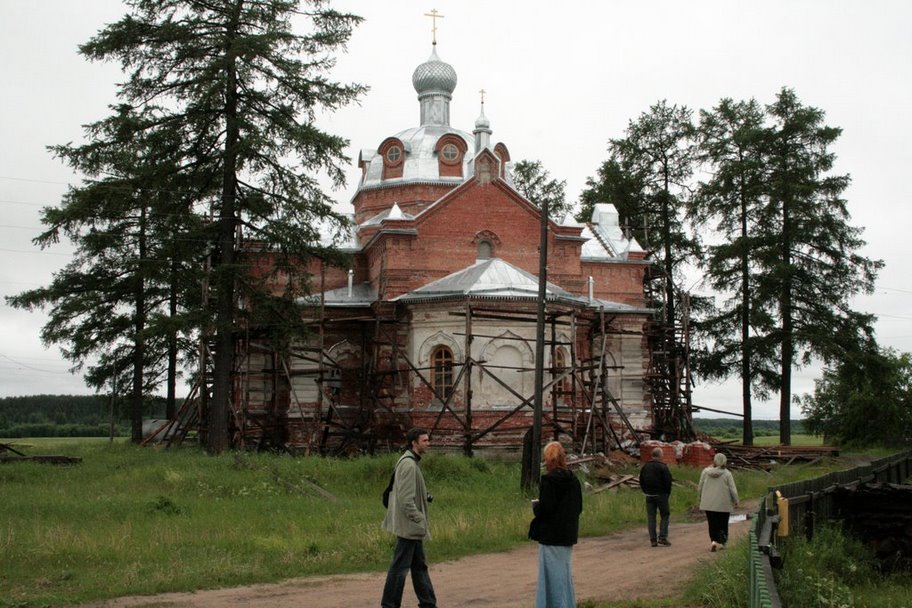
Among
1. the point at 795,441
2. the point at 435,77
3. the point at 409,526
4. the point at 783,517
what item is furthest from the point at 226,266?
the point at 795,441

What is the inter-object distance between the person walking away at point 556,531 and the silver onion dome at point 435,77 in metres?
28.0

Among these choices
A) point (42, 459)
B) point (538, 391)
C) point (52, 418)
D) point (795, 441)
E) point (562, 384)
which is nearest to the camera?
point (538, 391)

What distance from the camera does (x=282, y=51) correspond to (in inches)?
840

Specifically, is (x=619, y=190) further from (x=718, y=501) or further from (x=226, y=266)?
(x=718, y=501)

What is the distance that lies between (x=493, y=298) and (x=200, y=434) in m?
8.81

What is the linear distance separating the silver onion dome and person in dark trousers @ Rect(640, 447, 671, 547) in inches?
933

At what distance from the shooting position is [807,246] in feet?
107

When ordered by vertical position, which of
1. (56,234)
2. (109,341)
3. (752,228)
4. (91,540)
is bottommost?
(91,540)

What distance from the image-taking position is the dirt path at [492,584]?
9.00 metres

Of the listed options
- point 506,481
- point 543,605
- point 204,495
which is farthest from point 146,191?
point 543,605

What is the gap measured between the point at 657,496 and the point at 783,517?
3.38 m

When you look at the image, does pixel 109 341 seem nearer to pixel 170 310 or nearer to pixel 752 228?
pixel 170 310

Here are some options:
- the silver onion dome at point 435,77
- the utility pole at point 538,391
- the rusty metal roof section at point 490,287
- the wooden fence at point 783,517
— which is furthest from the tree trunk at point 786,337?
the utility pole at point 538,391

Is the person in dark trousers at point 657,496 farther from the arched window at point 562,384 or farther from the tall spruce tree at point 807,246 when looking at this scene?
the tall spruce tree at point 807,246
